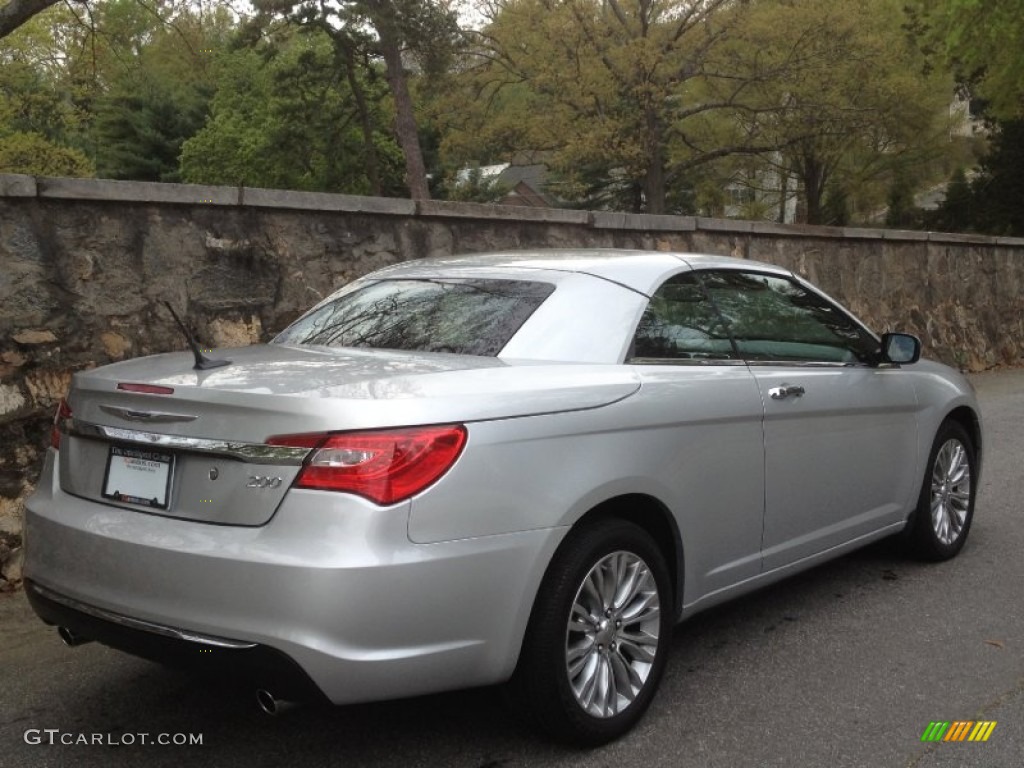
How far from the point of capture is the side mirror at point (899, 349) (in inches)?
186

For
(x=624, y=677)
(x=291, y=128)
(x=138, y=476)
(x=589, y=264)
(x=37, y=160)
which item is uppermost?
(x=291, y=128)

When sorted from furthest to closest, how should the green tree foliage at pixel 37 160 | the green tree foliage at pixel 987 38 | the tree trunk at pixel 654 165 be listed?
1. the tree trunk at pixel 654 165
2. the green tree foliage at pixel 37 160
3. the green tree foliage at pixel 987 38

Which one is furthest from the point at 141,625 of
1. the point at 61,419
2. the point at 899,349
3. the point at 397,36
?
the point at 397,36

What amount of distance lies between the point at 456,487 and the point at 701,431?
44.8 inches

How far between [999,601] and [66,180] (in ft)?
16.5

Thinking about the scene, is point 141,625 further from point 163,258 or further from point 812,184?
point 812,184

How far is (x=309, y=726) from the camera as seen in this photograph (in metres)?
3.39

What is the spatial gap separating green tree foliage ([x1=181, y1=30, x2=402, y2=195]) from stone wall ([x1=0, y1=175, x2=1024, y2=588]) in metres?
24.1

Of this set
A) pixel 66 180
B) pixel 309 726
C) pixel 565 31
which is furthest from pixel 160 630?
pixel 565 31

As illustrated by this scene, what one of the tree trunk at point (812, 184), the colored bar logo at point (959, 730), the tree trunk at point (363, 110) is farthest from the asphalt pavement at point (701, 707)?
the tree trunk at point (812, 184)

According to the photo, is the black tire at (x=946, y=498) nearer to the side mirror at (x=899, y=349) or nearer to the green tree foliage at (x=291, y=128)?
the side mirror at (x=899, y=349)

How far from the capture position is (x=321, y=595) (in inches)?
103

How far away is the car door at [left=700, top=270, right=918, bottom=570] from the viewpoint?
4.01 m

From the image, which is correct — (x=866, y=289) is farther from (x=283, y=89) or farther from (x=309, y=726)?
(x=283, y=89)
